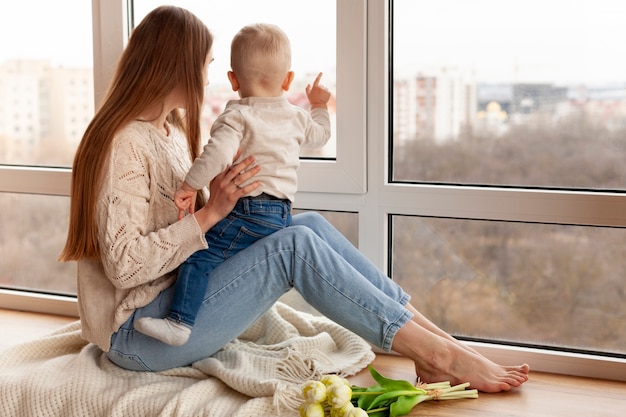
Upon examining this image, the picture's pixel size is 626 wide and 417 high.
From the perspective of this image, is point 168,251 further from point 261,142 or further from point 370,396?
point 370,396

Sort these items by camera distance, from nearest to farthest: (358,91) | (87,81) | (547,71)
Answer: (547,71) → (358,91) → (87,81)

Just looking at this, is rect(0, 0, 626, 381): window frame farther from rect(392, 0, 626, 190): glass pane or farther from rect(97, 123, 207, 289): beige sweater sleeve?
rect(97, 123, 207, 289): beige sweater sleeve

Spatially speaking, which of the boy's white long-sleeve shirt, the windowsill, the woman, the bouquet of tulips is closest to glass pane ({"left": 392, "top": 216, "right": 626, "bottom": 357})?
the windowsill

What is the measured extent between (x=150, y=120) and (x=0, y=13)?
1.08 meters

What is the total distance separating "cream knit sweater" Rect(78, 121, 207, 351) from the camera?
1938 mm

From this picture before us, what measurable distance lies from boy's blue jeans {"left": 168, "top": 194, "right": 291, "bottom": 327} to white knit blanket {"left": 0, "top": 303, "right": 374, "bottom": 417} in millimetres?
216

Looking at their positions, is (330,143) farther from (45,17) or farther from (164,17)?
(45,17)

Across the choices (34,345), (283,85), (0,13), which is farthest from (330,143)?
(0,13)

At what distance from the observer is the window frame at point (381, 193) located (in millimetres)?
2193

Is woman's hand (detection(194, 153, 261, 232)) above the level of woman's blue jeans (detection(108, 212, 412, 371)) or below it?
above

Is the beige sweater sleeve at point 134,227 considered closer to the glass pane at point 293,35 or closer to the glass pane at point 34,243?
the glass pane at point 293,35

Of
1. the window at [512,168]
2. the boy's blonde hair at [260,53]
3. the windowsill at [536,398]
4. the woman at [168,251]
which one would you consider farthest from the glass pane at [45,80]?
the windowsill at [536,398]

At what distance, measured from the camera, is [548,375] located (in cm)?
223

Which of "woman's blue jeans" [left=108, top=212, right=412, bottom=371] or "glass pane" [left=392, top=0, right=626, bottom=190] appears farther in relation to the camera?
"glass pane" [left=392, top=0, right=626, bottom=190]
